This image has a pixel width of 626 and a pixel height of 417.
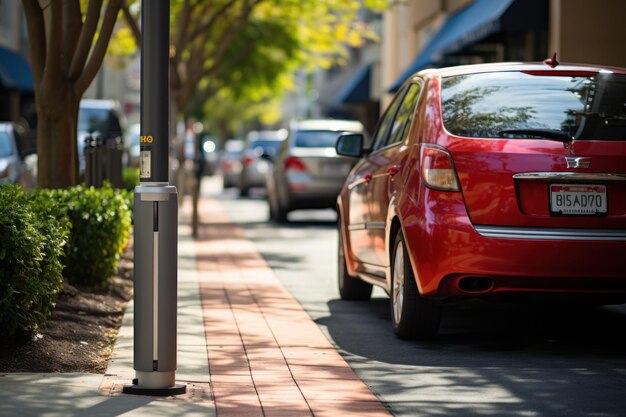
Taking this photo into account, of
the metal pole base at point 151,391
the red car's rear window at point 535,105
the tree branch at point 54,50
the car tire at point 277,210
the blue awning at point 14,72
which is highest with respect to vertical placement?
the blue awning at point 14,72

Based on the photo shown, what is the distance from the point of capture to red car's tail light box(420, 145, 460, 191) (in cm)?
852

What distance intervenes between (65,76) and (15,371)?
5.43 metres

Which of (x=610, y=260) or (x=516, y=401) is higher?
(x=610, y=260)

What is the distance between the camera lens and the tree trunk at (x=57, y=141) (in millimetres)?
12578

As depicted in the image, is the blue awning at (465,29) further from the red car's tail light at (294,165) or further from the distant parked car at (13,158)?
the distant parked car at (13,158)

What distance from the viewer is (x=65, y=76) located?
12594mm

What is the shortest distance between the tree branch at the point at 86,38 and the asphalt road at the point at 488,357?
8.75 ft

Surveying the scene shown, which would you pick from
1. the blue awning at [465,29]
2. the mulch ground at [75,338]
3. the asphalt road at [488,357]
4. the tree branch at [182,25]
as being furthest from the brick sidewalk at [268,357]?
the tree branch at [182,25]

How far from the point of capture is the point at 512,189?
27.6 feet

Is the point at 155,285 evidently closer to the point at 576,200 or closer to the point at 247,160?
the point at 576,200

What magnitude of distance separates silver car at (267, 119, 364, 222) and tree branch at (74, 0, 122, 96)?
35.4 ft

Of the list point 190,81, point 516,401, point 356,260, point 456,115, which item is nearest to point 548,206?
point 456,115

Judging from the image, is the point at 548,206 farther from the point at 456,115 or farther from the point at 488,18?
the point at 488,18

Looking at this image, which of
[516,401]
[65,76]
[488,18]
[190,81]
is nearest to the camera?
[516,401]
